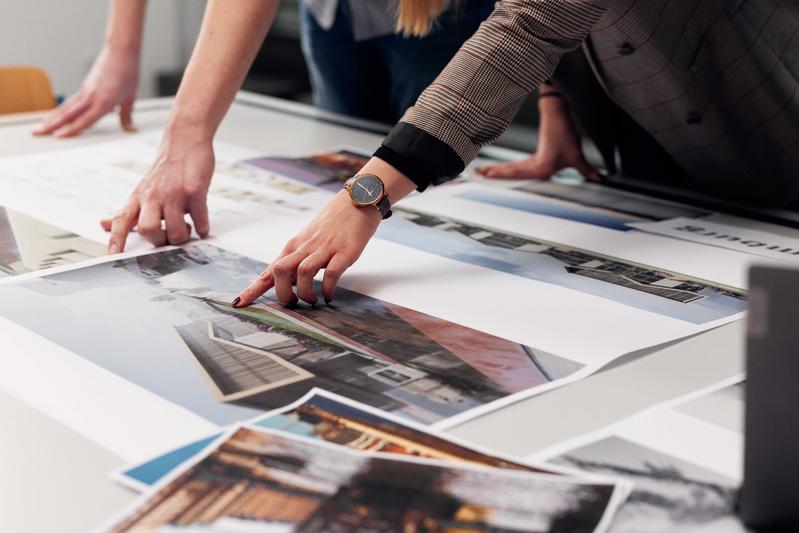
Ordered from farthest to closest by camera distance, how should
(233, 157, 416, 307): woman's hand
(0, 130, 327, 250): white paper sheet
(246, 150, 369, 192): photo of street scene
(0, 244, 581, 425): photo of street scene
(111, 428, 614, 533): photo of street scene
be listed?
(246, 150, 369, 192): photo of street scene
(0, 130, 327, 250): white paper sheet
(233, 157, 416, 307): woman's hand
(0, 244, 581, 425): photo of street scene
(111, 428, 614, 533): photo of street scene

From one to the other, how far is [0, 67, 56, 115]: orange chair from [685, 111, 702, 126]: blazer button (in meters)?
1.19

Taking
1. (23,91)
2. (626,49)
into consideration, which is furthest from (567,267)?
(23,91)

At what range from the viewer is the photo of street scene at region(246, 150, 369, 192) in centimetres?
126

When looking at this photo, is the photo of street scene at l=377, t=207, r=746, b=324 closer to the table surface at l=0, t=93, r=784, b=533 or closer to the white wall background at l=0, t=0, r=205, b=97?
the table surface at l=0, t=93, r=784, b=533

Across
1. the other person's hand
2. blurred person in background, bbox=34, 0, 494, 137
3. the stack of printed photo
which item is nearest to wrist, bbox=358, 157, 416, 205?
the stack of printed photo

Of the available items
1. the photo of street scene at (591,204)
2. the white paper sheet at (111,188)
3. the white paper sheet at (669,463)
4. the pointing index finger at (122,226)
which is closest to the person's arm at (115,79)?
the white paper sheet at (111,188)

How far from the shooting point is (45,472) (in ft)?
1.82

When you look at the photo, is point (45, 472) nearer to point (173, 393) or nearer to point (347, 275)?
point (173, 393)

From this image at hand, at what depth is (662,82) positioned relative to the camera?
1096mm

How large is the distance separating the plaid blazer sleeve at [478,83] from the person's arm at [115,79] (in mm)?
786

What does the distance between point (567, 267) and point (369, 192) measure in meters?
0.21

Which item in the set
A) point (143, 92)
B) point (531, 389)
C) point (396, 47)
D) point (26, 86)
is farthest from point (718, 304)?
point (143, 92)

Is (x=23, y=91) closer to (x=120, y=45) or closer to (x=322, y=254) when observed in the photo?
(x=120, y=45)

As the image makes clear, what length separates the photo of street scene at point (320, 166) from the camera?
1.26 m
